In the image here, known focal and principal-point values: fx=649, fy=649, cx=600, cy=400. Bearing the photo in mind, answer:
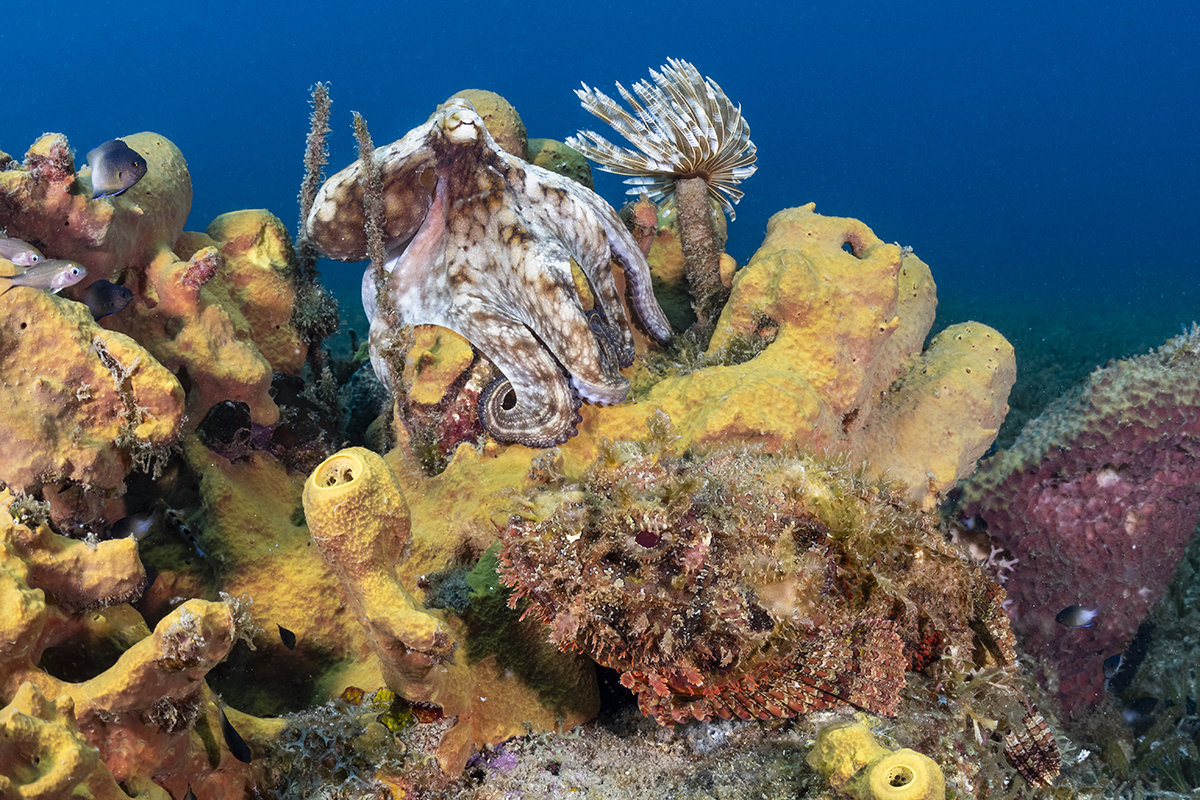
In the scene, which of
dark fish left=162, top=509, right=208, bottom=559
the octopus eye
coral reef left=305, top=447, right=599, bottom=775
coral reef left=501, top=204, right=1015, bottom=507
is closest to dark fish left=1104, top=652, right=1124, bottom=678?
coral reef left=501, top=204, right=1015, bottom=507

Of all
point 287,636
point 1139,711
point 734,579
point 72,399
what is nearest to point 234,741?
point 287,636

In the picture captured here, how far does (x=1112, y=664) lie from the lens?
5234 mm

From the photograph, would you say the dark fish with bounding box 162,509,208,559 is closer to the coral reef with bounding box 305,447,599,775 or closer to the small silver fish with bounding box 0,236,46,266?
the small silver fish with bounding box 0,236,46,266

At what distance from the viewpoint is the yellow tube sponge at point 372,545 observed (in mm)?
2070

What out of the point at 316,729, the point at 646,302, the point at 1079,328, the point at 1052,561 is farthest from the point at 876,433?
the point at 1079,328

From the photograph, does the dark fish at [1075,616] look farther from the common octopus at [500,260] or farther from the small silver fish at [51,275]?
the small silver fish at [51,275]

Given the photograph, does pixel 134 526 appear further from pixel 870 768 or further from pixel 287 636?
pixel 870 768

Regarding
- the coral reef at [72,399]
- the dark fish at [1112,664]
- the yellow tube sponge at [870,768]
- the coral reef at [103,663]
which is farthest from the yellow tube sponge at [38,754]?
the dark fish at [1112,664]

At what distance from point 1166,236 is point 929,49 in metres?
79.7

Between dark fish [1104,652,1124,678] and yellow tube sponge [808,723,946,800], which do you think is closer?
yellow tube sponge [808,723,946,800]

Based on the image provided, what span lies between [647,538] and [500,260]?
7.26ft

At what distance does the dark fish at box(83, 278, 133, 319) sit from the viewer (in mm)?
3025

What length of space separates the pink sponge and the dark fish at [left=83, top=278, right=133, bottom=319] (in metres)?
5.85

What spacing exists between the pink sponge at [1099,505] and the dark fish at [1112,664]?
5 centimetres
